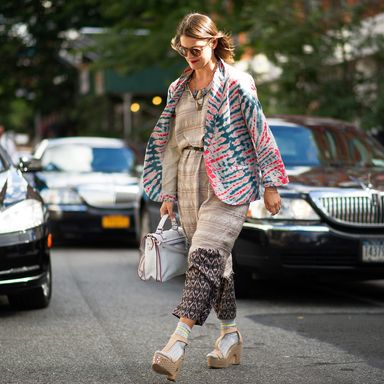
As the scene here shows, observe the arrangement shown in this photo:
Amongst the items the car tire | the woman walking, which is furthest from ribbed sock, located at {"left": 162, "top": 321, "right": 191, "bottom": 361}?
the car tire

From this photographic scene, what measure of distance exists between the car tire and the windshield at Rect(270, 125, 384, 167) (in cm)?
250

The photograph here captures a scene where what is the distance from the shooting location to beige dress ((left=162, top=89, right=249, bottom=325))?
5.93m

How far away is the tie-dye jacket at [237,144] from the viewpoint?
Result: 5.98 m

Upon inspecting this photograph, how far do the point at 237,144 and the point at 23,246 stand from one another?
8.31 ft

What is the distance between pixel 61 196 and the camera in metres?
14.7

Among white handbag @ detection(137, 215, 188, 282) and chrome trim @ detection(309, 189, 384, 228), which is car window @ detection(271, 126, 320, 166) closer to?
chrome trim @ detection(309, 189, 384, 228)

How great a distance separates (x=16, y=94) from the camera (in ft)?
153

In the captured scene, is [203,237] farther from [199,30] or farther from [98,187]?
[98,187]

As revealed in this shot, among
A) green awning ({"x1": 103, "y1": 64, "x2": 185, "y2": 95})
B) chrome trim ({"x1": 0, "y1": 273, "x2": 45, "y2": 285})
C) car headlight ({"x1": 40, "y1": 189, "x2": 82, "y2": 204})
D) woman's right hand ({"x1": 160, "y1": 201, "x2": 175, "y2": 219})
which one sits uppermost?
woman's right hand ({"x1": 160, "y1": 201, "x2": 175, "y2": 219})

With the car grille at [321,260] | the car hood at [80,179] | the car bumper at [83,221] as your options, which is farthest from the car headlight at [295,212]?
the car hood at [80,179]

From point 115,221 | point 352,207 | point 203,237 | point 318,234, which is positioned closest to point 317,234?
point 318,234

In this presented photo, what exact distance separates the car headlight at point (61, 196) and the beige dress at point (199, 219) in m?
8.53

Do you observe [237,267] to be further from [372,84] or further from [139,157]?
[372,84]

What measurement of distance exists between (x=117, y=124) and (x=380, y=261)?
135 ft
